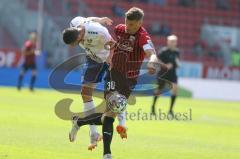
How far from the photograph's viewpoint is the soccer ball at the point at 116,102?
1041 cm

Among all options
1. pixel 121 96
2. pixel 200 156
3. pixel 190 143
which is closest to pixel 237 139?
pixel 190 143

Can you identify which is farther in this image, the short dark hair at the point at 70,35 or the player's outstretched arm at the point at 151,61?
the short dark hair at the point at 70,35

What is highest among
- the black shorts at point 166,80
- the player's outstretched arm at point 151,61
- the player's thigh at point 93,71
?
the player's outstretched arm at point 151,61

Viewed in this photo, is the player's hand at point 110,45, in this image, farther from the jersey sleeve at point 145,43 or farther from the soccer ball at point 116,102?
the soccer ball at point 116,102

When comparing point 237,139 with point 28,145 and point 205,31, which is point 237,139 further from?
point 205,31

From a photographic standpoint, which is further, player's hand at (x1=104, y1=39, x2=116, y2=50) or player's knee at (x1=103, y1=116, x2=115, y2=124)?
player's hand at (x1=104, y1=39, x2=116, y2=50)

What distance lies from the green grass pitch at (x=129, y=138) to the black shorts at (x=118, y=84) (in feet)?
3.97

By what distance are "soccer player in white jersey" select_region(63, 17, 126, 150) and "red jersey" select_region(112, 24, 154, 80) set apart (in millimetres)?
502

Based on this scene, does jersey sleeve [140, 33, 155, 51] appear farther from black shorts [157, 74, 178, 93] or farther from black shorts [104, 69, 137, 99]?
black shorts [157, 74, 178, 93]

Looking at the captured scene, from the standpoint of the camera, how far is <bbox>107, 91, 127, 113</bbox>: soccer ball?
10.4 meters

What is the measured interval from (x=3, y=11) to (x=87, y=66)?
2425 centimetres

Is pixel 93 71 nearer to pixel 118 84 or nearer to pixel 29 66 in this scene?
pixel 118 84

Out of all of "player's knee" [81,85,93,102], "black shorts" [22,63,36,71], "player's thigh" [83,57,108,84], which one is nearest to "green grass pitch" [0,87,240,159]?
"player's knee" [81,85,93,102]

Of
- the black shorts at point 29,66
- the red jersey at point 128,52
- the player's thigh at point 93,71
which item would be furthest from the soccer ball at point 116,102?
the black shorts at point 29,66
